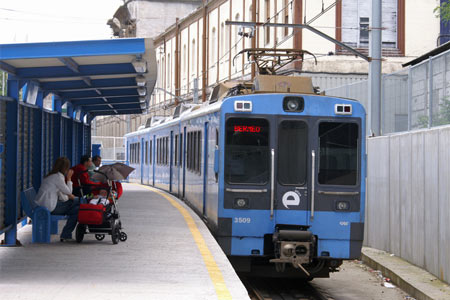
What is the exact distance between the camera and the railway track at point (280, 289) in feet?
42.5

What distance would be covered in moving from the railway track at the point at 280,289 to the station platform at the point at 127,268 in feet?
3.92

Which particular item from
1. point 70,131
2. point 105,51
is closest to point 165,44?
point 70,131

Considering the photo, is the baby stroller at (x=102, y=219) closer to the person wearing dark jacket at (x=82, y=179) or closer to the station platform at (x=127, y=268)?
the station platform at (x=127, y=268)

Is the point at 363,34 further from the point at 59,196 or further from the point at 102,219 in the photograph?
the point at 102,219

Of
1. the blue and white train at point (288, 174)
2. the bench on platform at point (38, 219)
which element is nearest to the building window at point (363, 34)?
the blue and white train at point (288, 174)

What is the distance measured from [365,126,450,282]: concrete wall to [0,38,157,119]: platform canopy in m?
4.91

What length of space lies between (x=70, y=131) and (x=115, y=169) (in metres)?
7.09

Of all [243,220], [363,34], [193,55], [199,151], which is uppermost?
[193,55]

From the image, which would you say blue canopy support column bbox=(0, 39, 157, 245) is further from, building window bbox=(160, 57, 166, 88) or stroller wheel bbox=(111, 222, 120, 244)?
building window bbox=(160, 57, 166, 88)

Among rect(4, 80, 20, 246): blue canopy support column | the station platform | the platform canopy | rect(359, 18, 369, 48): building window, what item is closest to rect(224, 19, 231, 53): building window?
rect(359, 18, 369, 48): building window

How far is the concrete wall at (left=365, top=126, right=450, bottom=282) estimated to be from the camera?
13492 mm

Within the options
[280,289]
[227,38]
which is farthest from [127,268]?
[227,38]

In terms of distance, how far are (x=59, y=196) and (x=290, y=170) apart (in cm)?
348

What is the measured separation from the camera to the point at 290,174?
12641 mm
